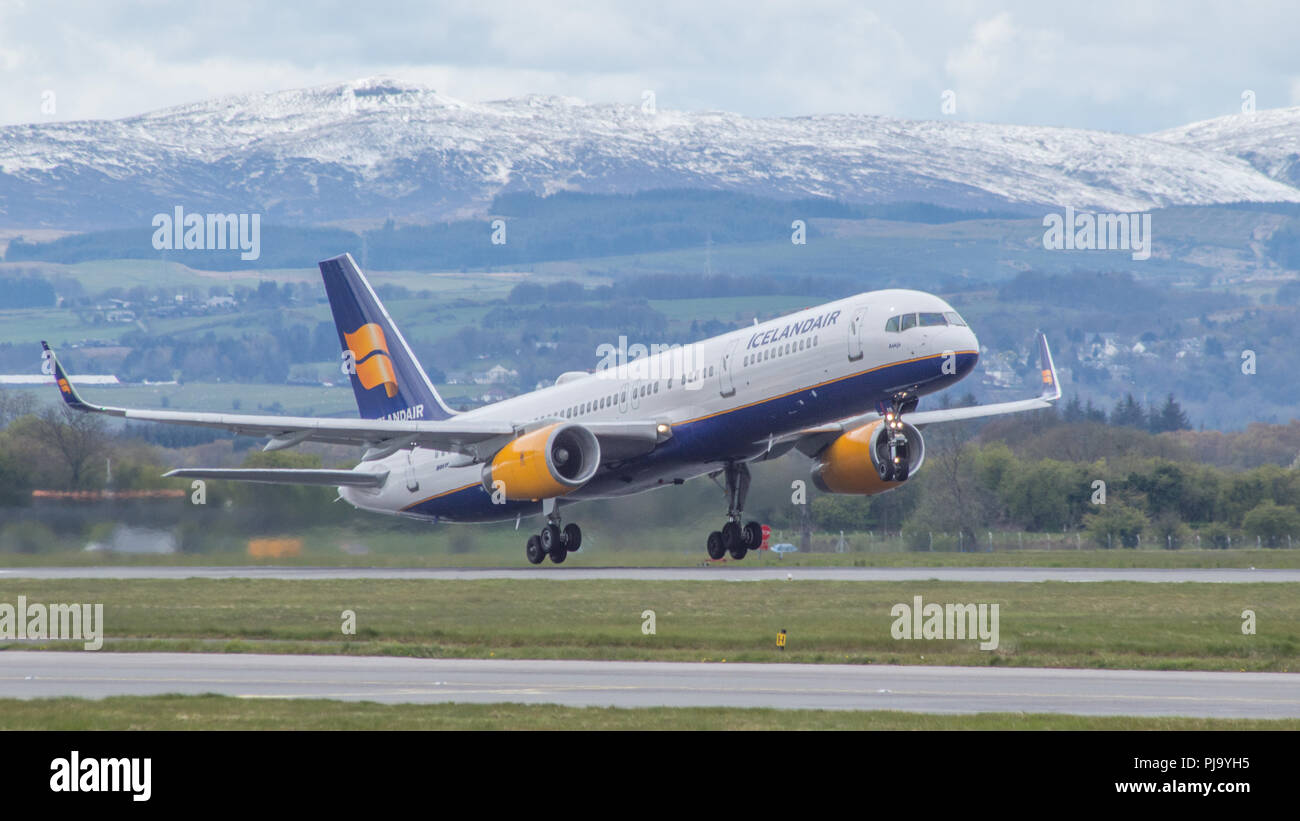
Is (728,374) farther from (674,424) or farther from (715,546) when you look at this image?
(715,546)

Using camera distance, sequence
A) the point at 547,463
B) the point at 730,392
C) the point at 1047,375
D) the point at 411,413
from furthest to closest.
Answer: the point at 411,413 → the point at 1047,375 → the point at 547,463 → the point at 730,392

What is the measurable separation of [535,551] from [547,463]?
6136mm

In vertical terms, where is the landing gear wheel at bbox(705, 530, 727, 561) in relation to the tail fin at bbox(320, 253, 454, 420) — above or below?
below

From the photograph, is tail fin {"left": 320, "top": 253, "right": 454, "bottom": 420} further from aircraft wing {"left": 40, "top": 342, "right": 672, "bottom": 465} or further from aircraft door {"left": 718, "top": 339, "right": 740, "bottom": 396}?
aircraft door {"left": 718, "top": 339, "right": 740, "bottom": 396}

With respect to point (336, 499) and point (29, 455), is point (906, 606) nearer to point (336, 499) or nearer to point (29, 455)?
point (336, 499)

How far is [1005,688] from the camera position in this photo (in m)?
25.2

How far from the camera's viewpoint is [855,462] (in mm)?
50062

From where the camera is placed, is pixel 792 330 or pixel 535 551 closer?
pixel 792 330

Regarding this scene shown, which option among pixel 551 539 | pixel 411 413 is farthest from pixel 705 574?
pixel 411 413

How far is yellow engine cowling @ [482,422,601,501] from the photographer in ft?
153

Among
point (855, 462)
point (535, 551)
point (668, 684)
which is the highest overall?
point (855, 462)

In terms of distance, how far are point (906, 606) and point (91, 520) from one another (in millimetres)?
29978

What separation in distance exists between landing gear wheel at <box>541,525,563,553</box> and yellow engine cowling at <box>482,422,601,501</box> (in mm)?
3668

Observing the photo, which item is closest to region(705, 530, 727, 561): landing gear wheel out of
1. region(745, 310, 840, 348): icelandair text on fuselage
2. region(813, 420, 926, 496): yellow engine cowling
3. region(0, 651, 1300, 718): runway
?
region(813, 420, 926, 496): yellow engine cowling
